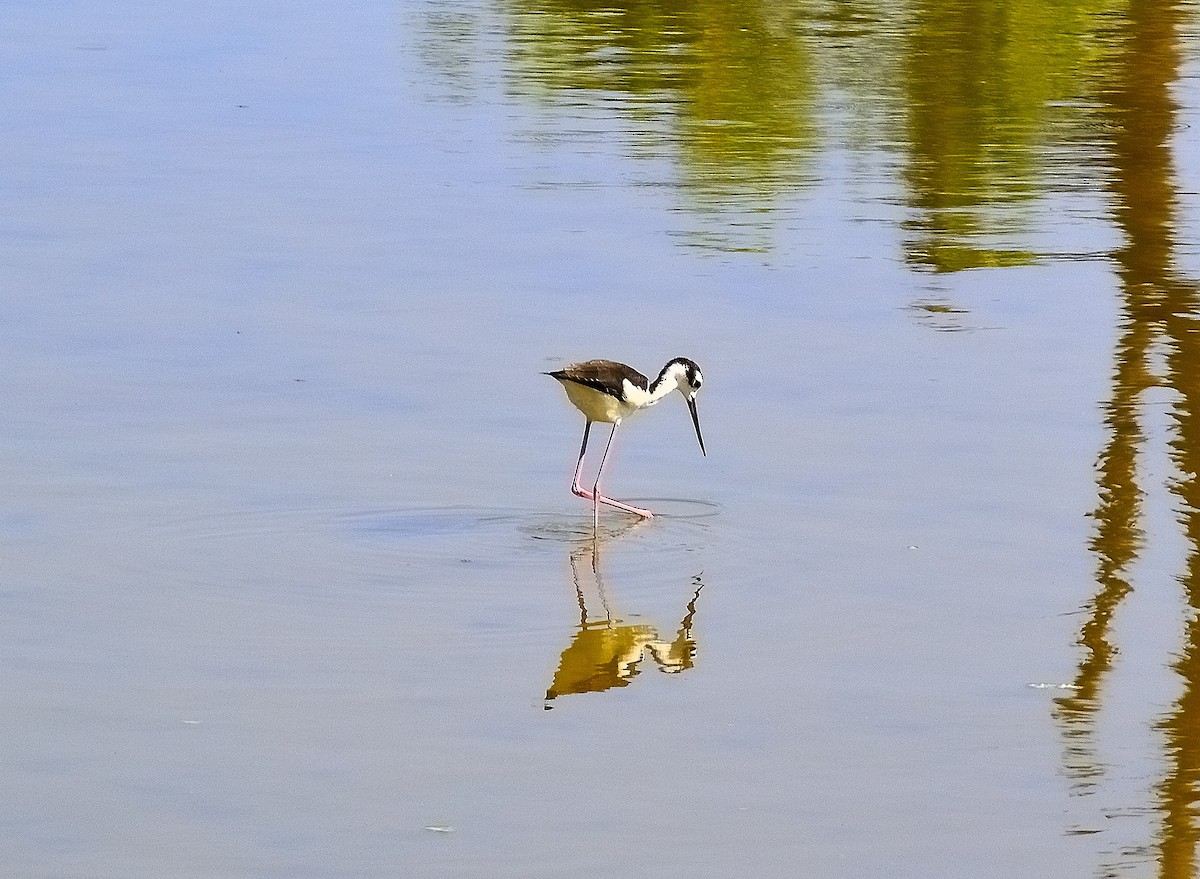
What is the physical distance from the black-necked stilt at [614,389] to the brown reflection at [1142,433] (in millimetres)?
1703

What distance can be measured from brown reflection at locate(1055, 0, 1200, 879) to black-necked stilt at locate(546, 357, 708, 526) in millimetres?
1703

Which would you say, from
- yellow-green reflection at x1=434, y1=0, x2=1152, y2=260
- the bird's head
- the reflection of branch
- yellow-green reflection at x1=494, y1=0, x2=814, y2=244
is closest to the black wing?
the bird's head

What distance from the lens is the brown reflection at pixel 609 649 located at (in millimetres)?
7180

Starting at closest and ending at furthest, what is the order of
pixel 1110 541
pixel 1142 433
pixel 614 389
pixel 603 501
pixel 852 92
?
pixel 1110 541 < pixel 603 501 < pixel 614 389 < pixel 1142 433 < pixel 852 92

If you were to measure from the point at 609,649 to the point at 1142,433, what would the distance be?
319 cm

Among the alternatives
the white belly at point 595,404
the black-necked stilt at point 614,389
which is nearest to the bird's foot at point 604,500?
the black-necked stilt at point 614,389

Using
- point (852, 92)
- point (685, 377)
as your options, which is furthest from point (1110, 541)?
point (852, 92)

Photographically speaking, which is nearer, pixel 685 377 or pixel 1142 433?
pixel 685 377

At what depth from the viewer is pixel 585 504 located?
30.1 feet

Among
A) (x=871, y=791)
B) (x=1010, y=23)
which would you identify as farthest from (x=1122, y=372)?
(x=1010, y=23)

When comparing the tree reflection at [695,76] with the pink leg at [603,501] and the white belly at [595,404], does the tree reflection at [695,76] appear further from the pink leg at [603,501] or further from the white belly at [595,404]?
the pink leg at [603,501]

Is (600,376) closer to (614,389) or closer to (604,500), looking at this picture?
(614,389)

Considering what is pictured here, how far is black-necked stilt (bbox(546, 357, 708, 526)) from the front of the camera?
30.7ft

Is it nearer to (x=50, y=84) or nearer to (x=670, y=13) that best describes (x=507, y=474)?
(x=50, y=84)
